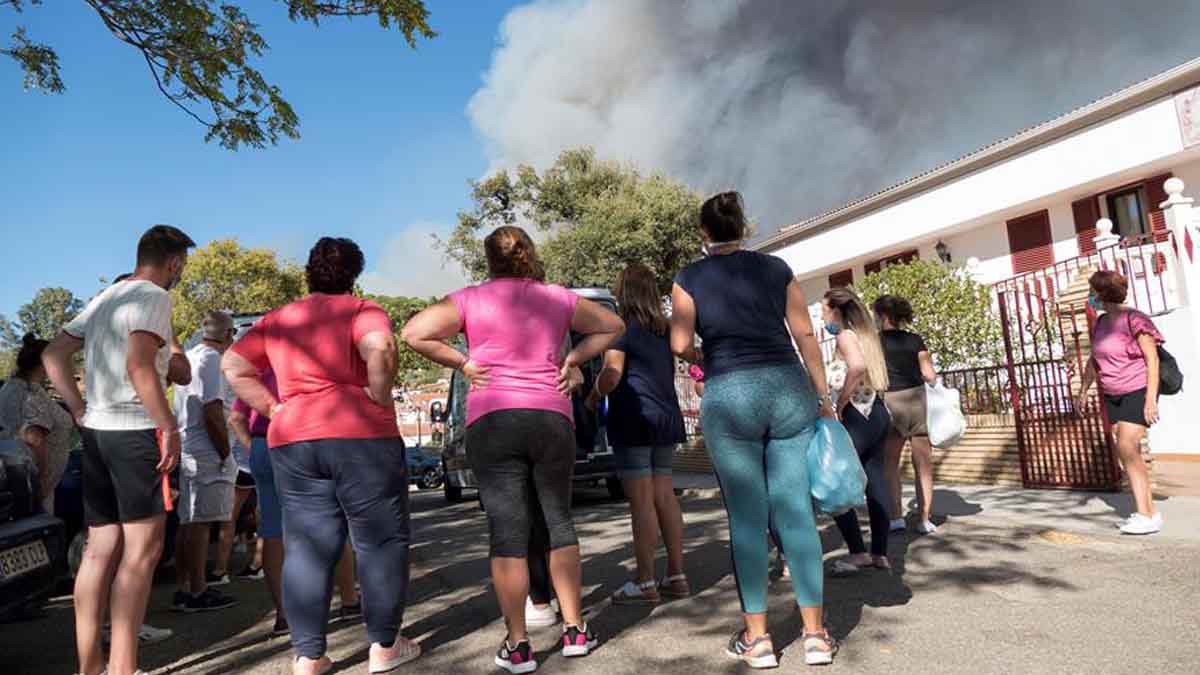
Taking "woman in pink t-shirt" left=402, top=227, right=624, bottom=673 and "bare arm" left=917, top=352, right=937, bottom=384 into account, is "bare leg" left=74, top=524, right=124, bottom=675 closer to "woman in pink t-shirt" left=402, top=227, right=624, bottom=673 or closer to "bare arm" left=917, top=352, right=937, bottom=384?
"woman in pink t-shirt" left=402, top=227, right=624, bottom=673

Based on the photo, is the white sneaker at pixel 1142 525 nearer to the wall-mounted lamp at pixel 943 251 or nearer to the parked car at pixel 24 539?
the parked car at pixel 24 539

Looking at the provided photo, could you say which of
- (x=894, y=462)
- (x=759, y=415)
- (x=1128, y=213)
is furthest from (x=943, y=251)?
(x=759, y=415)

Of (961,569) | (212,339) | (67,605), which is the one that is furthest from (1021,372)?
(67,605)

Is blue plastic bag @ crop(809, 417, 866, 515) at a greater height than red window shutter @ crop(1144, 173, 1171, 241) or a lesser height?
lesser

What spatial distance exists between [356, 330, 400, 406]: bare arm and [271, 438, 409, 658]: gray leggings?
202 mm

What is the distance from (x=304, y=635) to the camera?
11.9 feet

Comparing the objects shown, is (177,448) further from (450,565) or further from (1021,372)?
(1021,372)

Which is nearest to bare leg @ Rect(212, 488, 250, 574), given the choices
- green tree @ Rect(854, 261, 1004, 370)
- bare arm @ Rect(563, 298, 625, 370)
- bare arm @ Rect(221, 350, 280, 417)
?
bare arm @ Rect(221, 350, 280, 417)

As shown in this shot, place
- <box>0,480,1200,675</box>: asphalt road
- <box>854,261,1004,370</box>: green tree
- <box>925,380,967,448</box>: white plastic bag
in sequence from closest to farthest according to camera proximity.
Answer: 1. <box>0,480,1200,675</box>: asphalt road
2. <box>925,380,967,448</box>: white plastic bag
3. <box>854,261,1004,370</box>: green tree

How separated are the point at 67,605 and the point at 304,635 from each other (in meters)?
3.71

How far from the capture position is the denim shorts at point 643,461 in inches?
191

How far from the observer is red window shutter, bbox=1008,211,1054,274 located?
19406mm

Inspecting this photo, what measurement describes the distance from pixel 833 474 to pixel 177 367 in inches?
127

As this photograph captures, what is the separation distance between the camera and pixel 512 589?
361cm
